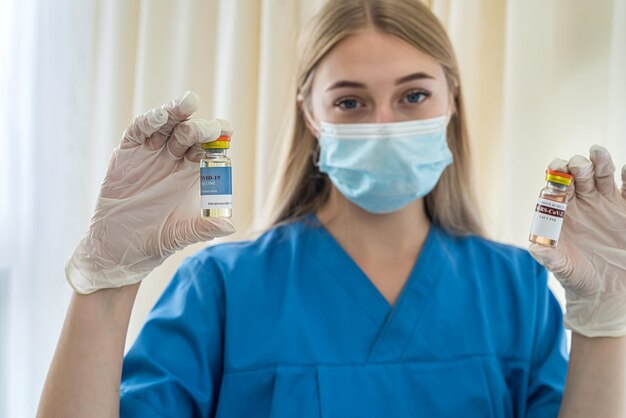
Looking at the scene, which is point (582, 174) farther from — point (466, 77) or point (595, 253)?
point (466, 77)

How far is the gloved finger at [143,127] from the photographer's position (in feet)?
3.23

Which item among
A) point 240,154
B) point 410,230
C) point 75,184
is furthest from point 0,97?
point 410,230

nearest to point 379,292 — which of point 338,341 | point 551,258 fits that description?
point 338,341

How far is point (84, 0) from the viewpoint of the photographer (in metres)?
1.70

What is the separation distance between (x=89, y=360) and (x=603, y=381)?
0.91 m

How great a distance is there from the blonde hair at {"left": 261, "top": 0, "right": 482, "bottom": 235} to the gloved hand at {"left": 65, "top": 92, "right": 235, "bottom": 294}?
455 millimetres

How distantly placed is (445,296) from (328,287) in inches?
9.8

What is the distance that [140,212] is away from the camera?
1.05 metres

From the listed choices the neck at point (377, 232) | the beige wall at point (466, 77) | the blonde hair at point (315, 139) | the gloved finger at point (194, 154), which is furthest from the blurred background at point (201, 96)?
the gloved finger at point (194, 154)

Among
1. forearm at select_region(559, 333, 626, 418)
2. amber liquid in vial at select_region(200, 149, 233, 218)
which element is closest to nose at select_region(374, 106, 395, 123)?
amber liquid in vial at select_region(200, 149, 233, 218)

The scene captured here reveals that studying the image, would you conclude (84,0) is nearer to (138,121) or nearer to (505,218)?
(138,121)

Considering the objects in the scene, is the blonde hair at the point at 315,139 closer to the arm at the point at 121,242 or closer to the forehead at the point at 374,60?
the forehead at the point at 374,60

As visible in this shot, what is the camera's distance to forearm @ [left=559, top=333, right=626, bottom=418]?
1.14 metres

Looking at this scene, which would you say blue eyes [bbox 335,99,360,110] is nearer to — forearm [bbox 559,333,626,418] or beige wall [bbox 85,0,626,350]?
beige wall [bbox 85,0,626,350]
